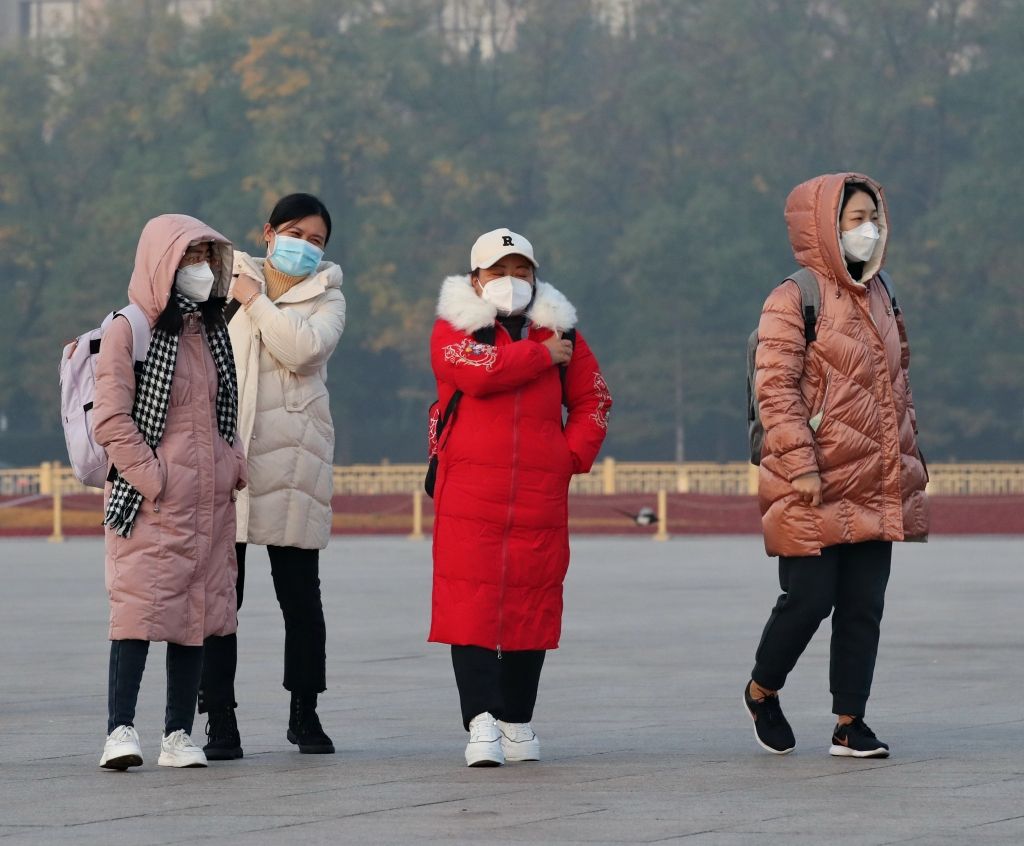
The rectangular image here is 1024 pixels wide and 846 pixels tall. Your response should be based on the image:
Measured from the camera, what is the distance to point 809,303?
6.50 metres

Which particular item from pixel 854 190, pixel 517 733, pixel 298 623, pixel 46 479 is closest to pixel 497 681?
pixel 517 733

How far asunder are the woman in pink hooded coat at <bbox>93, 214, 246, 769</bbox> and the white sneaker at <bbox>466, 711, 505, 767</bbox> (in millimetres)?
739

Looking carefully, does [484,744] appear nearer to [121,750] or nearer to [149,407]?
[121,750]

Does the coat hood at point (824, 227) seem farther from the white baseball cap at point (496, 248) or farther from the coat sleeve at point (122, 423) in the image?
the coat sleeve at point (122, 423)

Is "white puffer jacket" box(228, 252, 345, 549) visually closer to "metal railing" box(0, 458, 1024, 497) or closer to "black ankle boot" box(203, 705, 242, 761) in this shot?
"black ankle boot" box(203, 705, 242, 761)

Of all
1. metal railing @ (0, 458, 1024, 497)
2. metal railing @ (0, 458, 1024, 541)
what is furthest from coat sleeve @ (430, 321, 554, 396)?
metal railing @ (0, 458, 1024, 541)

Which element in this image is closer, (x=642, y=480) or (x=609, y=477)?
(x=609, y=477)

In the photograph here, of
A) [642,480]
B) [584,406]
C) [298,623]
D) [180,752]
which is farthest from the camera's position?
[642,480]

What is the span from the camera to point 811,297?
21.4 feet

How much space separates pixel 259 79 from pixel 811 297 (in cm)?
4453

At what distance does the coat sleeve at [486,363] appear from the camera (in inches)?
250

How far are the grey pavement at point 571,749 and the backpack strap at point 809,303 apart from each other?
1201 mm

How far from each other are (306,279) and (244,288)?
0.24 meters

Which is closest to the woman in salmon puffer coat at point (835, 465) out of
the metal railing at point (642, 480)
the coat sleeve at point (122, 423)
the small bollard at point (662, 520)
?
the coat sleeve at point (122, 423)
